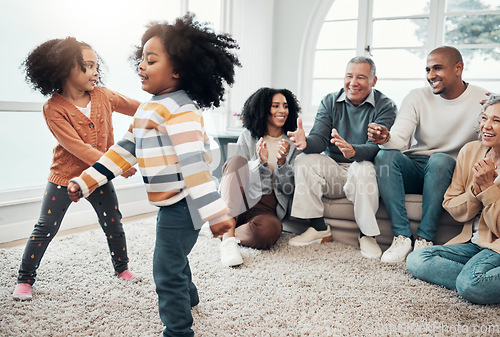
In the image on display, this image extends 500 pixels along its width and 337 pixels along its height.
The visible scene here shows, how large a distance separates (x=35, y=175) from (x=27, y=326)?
1.45 metres

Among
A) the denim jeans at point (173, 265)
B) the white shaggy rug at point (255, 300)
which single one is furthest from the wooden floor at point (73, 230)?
the denim jeans at point (173, 265)

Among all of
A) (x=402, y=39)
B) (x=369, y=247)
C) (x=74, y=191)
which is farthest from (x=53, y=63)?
(x=402, y=39)

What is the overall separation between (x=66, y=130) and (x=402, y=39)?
331 centimetres

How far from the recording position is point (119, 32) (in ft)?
9.90

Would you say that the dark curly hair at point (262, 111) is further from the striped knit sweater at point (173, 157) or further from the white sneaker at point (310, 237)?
the striped knit sweater at point (173, 157)

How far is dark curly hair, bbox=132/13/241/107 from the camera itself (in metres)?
1.24

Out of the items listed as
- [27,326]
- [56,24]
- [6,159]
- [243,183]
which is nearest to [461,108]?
[243,183]

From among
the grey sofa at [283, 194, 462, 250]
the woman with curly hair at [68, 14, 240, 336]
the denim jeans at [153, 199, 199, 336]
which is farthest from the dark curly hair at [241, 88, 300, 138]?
the denim jeans at [153, 199, 199, 336]

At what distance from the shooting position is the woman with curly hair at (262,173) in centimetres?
226

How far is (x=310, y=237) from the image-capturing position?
232 centimetres

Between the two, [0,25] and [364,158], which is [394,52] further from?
[0,25]

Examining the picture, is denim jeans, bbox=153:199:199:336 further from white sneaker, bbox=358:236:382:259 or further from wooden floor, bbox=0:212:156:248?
wooden floor, bbox=0:212:156:248

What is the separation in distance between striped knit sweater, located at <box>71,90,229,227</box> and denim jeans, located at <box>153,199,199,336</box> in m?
0.04

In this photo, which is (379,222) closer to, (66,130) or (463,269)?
(463,269)
